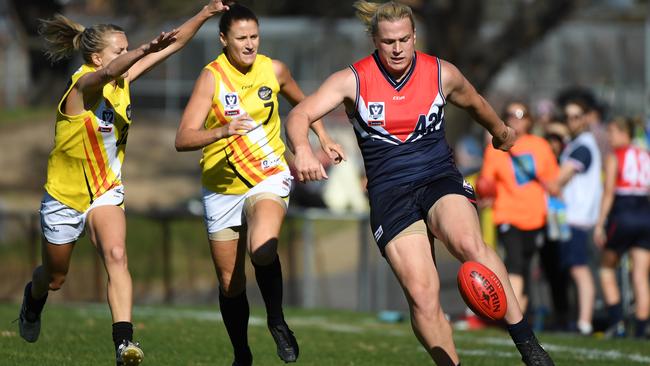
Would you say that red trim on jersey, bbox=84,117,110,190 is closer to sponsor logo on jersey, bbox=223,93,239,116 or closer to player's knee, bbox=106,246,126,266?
player's knee, bbox=106,246,126,266

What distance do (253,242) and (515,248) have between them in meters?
5.02

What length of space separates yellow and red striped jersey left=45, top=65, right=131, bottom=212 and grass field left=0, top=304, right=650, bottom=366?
127 centimetres

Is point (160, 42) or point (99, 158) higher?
point (160, 42)

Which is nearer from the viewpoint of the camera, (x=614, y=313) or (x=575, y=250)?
(x=614, y=313)

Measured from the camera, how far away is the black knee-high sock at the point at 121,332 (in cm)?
765

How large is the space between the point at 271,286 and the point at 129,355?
118 cm

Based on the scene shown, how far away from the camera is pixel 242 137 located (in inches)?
326

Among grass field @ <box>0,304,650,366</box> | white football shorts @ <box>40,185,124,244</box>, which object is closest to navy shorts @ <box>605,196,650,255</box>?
grass field @ <box>0,304,650,366</box>

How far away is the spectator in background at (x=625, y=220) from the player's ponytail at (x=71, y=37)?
6.14 meters

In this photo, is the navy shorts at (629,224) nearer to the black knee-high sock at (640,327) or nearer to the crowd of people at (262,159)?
the black knee-high sock at (640,327)

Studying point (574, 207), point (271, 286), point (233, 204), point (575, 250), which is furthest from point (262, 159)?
point (574, 207)

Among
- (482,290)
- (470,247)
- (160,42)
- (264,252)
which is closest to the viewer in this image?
(482,290)

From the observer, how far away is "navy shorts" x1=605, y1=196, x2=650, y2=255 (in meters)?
12.6

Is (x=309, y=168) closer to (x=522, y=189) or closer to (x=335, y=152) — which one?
(x=335, y=152)
